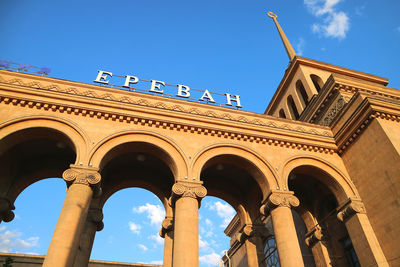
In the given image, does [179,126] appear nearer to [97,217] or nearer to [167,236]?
[167,236]

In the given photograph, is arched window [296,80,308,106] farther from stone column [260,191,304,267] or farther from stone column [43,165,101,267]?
stone column [43,165,101,267]

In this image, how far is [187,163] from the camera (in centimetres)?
1467

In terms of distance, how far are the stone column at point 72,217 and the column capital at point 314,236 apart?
46.0 ft

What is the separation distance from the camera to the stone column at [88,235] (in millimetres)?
14609

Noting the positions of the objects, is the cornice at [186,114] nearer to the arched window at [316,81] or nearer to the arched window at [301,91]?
the arched window at [301,91]

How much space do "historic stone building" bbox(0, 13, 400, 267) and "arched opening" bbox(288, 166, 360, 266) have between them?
7 cm

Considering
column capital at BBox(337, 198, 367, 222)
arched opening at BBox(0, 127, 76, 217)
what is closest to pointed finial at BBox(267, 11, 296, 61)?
column capital at BBox(337, 198, 367, 222)

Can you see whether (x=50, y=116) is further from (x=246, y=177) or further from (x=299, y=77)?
(x=299, y=77)

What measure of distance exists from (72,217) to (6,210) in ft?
20.3

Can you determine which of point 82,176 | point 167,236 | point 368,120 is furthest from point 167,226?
point 368,120

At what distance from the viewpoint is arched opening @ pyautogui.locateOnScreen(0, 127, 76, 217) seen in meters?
14.5

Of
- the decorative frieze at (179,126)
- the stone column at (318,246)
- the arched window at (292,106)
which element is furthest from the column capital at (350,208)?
the arched window at (292,106)

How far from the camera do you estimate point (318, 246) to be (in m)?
18.3

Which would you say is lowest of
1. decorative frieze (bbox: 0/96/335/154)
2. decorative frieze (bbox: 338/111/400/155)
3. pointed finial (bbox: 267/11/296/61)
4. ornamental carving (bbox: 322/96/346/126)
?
decorative frieze (bbox: 0/96/335/154)
